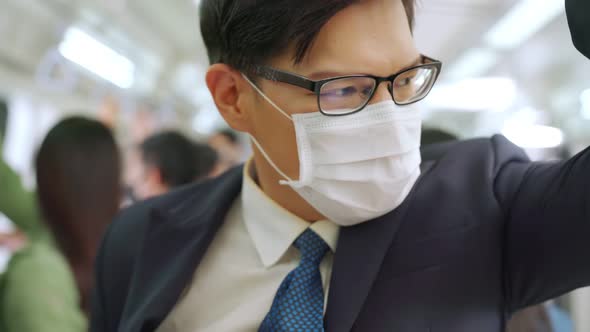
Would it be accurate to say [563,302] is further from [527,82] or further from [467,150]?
[527,82]

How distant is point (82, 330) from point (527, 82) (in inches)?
221

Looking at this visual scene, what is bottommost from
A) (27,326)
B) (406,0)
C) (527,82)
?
(527,82)

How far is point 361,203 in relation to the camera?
1.01 metres

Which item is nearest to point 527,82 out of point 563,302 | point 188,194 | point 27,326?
point 563,302

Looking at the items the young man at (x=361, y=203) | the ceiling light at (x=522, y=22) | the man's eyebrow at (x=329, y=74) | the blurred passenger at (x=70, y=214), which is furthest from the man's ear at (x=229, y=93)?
the ceiling light at (x=522, y=22)

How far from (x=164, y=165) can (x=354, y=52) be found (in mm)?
1965

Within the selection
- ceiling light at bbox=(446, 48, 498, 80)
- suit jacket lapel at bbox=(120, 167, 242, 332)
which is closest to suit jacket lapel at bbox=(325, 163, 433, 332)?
suit jacket lapel at bbox=(120, 167, 242, 332)

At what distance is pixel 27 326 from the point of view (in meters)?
1.39

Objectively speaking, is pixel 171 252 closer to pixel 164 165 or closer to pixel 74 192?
pixel 74 192

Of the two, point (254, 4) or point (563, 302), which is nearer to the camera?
point (254, 4)

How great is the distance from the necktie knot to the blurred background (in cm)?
164

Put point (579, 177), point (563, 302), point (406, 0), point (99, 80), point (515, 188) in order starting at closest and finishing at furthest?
point (579, 177) → point (515, 188) → point (406, 0) → point (563, 302) → point (99, 80)

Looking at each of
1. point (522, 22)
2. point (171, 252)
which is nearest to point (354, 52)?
point (171, 252)

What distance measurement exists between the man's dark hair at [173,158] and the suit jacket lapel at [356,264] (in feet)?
5.91
